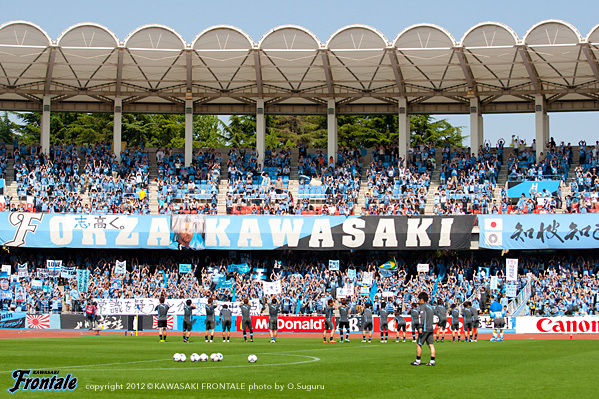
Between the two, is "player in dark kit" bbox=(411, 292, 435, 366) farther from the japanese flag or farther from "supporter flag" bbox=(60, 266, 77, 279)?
"supporter flag" bbox=(60, 266, 77, 279)

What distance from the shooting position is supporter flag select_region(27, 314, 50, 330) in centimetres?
3738

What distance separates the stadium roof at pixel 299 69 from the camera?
41062mm

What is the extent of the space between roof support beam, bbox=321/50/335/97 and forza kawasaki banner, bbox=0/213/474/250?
355 inches

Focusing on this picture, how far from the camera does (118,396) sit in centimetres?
1148

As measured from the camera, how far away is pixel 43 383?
12500mm

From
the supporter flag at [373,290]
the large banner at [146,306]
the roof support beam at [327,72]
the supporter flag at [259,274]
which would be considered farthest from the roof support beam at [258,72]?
the supporter flag at [373,290]

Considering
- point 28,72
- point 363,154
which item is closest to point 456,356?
point 363,154

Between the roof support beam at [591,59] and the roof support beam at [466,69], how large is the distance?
249 inches

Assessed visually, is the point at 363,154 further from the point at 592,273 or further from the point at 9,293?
the point at 9,293

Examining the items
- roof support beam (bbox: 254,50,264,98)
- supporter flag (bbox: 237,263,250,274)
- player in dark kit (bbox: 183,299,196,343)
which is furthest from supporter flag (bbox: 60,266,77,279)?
player in dark kit (bbox: 183,299,196,343)

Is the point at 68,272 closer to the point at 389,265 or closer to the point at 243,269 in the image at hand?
the point at 243,269

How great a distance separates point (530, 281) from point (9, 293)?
2657cm

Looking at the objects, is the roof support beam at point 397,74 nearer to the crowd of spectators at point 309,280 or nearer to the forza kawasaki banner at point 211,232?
the forza kawasaki banner at point 211,232

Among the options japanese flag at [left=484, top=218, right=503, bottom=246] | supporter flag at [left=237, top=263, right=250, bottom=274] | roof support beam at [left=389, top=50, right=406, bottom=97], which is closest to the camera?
japanese flag at [left=484, top=218, right=503, bottom=246]
